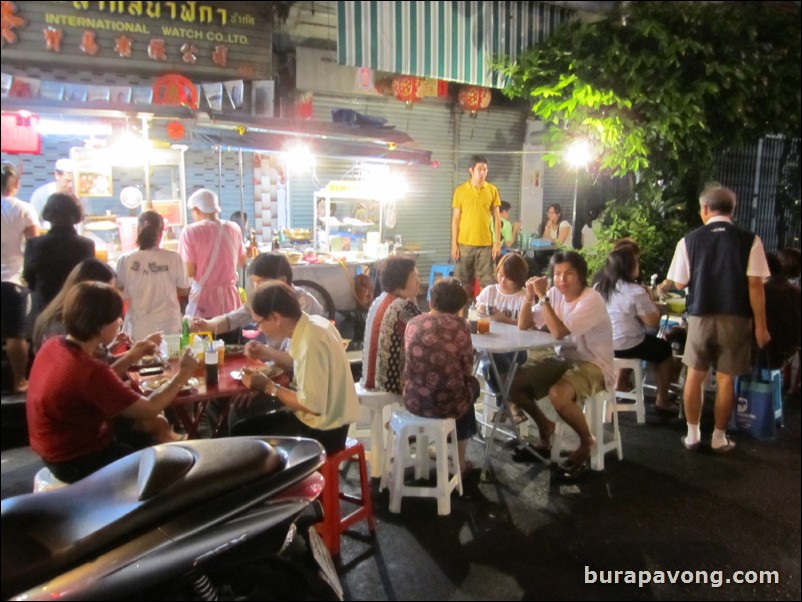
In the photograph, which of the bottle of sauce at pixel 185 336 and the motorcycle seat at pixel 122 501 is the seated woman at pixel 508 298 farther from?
the motorcycle seat at pixel 122 501

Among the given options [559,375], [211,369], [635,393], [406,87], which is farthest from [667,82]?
[211,369]

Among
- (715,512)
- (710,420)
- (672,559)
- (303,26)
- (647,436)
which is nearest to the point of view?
(672,559)

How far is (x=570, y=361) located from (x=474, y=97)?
6.27 meters

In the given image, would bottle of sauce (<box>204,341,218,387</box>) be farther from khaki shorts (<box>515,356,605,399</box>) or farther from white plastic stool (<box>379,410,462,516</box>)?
khaki shorts (<box>515,356,605,399</box>)

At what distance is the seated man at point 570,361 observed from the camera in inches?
165

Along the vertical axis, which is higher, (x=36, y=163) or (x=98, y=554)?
(x=36, y=163)

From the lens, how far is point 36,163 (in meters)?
7.58

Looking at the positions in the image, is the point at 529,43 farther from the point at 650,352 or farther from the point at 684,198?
the point at 650,352

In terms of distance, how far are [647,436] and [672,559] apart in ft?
6.31

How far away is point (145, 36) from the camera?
7.95 metres

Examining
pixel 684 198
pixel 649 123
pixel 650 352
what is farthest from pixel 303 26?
pixel 650 352

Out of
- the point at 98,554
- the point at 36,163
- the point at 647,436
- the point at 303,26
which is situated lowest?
the point at 647,436

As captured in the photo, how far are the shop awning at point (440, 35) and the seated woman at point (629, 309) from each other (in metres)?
3.54

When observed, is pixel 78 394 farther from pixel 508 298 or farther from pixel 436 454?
pixel 508 298
